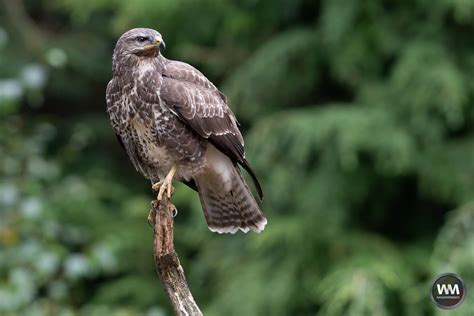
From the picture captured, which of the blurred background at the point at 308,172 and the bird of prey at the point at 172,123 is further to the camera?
the blurred background at the point at 308,172

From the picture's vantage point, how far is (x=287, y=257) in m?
6.85

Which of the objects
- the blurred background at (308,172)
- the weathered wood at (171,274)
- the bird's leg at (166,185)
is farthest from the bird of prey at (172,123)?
the blurred background at (308,172)

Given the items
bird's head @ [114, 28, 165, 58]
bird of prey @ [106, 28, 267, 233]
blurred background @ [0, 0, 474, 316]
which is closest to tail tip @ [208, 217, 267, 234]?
bird of prey @ [106, 28, 267, 233]

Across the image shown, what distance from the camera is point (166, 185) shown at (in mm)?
4414

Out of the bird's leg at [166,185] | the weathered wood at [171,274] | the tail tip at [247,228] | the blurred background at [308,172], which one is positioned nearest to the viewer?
the weathered wood at [171,274]

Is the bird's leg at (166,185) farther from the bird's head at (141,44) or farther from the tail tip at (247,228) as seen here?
the bird's head at (141,44)

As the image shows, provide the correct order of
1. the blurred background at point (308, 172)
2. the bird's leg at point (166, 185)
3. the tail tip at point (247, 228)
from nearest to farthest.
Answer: the bird's leg at point (166, 185), the tail tip at point (247, 228), the blurred background at point (308, 172)

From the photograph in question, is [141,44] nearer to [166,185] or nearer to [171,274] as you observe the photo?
[166,185]

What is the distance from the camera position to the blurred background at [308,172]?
Answer: 6.30m

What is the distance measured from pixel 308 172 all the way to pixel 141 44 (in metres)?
2.62

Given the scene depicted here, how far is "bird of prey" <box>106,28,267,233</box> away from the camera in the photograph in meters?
4.38

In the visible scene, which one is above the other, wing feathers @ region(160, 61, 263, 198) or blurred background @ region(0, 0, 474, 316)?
blurred background @ region(0, 0, 474, 316)

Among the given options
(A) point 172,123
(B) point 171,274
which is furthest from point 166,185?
(B) point 171,274

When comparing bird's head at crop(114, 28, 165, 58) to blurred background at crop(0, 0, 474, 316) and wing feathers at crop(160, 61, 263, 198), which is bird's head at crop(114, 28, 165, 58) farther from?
blurred background at crop(0, 0, 474, 316)
